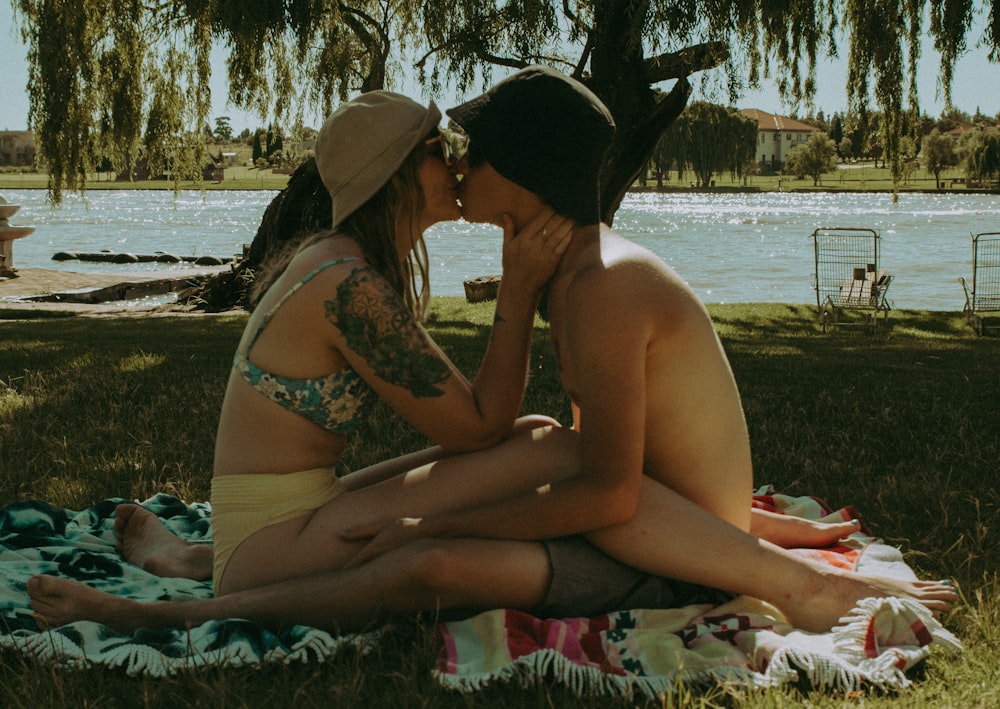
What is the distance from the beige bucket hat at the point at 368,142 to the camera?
2.68 metres

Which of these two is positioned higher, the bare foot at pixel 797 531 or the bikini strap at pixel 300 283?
the bikini strap at pixel 300 283

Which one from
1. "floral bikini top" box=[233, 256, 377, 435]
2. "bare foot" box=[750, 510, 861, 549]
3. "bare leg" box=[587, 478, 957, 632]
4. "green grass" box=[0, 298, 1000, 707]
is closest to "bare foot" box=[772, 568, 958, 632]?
"bare leg" box=[587, 478, 957, 632]

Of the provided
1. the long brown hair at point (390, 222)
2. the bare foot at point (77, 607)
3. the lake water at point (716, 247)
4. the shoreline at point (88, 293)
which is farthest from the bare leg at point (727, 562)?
the shoreline at point (88, 293)

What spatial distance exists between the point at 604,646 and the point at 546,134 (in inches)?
48.5

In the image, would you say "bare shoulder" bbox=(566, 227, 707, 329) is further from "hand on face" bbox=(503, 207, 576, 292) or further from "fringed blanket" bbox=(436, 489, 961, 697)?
"fringed blanket" bbox=(436, 489, 961, 697)

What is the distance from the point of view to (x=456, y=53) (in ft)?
33.0

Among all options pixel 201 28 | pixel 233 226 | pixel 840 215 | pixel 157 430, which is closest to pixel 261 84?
pixel 201 28

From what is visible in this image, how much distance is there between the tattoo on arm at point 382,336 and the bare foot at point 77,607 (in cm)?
86

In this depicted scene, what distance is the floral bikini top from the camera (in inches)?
105

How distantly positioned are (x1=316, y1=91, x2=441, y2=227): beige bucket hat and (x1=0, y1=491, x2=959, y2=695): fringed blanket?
1.09 meters

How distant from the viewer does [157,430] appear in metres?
4.90

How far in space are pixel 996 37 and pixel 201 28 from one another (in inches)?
281

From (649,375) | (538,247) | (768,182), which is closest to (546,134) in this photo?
(538,247)

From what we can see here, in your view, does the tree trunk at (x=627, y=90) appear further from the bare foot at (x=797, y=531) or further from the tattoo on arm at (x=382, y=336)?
the tattoo on arm at (x=382, y=336)
